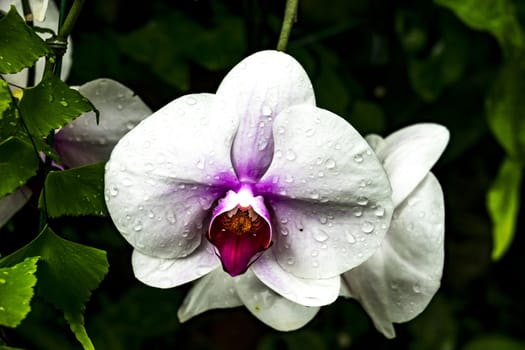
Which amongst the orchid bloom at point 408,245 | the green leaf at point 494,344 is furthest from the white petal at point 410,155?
the green leaf at point 494,344

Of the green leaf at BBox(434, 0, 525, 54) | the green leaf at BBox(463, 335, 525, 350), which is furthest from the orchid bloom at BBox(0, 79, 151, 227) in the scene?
the green leaf at BBox(463, 335, 525, 350)

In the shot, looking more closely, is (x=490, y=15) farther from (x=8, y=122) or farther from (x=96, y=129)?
(x=8, y=122)

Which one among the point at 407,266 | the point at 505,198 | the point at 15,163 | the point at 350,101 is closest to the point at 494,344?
the point at 505,198

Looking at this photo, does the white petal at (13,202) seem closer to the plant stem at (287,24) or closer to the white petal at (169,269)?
the white petal at (169,269)

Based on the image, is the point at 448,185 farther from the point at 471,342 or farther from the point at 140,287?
the point at 140,287

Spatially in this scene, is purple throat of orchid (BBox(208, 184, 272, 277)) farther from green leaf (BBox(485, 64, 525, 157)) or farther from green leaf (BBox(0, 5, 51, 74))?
green leaf (BBox(485, 64, 525, 157))
